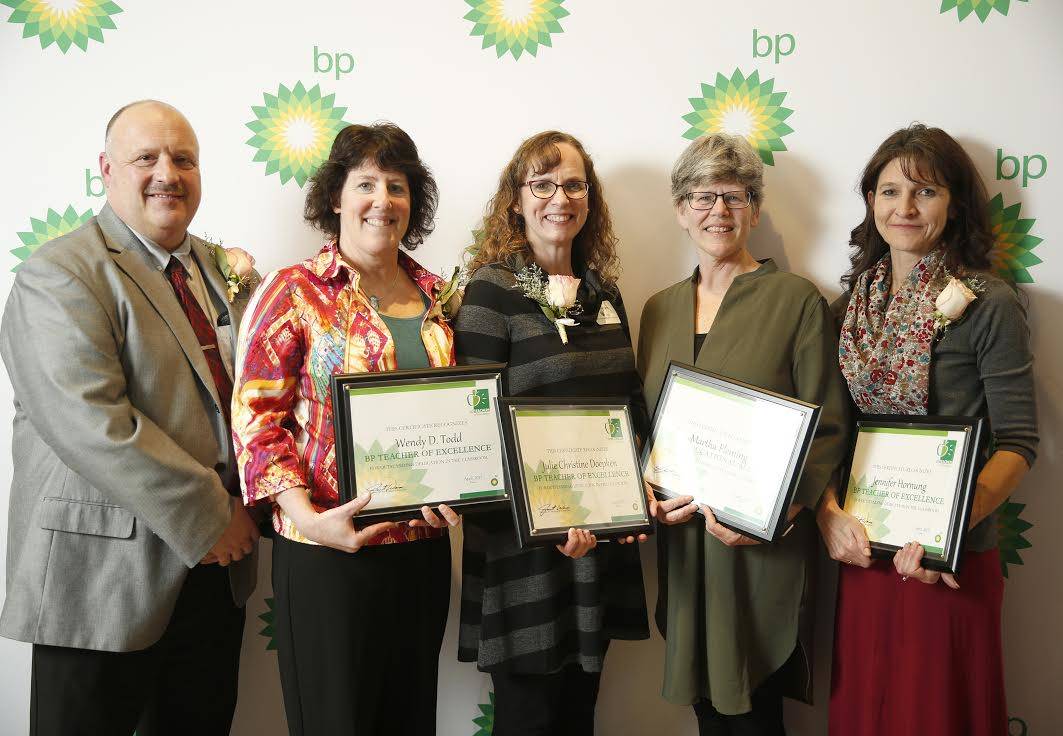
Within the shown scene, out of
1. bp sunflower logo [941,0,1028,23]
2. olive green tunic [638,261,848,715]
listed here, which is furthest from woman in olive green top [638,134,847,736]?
bp sunflower logo [941,0,1028,23]

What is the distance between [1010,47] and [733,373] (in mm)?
1367

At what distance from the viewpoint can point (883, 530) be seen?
5.86ft

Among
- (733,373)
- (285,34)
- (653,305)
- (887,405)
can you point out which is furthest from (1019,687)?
(285,34)

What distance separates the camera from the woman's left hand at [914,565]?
172 cm

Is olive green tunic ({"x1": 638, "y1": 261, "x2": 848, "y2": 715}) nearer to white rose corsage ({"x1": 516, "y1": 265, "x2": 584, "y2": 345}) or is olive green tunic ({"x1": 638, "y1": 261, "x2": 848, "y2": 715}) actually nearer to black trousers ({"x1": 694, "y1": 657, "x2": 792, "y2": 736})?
black trousers ({"x1": 694, "y1": 657, "x2": 792, "y2": 736})

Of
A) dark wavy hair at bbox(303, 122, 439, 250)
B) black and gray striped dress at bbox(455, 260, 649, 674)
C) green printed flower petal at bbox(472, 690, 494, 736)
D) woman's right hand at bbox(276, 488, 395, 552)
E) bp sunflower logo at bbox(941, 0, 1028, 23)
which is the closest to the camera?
woman's right hand at bbox(276, 488, 395, 552)

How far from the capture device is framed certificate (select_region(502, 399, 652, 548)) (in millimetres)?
1609

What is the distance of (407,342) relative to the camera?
1.69 meters

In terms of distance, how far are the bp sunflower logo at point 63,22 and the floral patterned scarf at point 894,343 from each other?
8.00ft

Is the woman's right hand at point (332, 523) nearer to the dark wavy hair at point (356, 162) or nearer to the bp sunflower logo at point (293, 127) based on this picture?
the dark wavy hair at point (356, 162)

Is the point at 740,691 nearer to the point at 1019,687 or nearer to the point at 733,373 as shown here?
the point at 733,373

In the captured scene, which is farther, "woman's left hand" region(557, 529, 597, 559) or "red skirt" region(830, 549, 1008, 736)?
"red skirt" region(830, 549, 1008, 736)

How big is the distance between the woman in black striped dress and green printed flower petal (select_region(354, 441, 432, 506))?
0.34 meters
